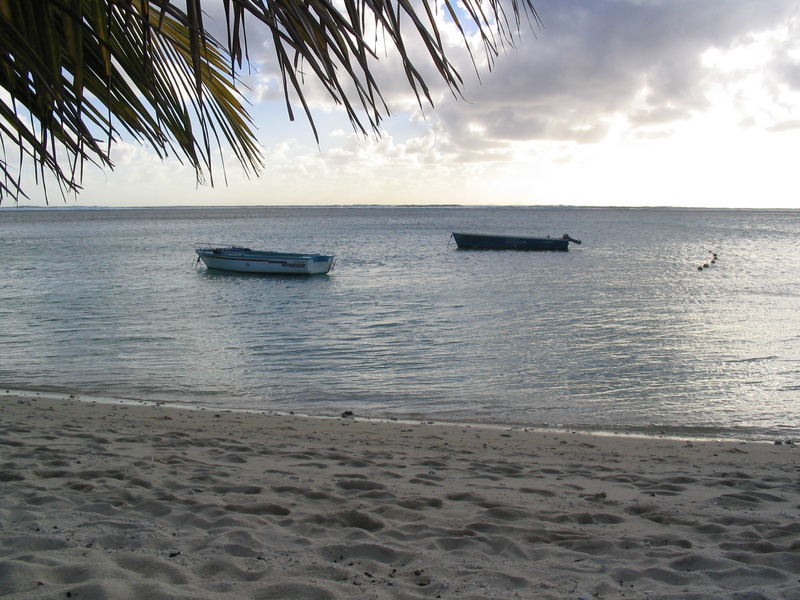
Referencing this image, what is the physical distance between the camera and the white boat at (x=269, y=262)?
1156 inches

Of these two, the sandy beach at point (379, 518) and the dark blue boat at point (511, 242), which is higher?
the dark blue boat at point (511, 242)

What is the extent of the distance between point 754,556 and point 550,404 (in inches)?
257

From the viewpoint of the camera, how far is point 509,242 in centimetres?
4725

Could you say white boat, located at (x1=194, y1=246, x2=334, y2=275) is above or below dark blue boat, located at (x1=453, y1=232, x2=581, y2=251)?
below

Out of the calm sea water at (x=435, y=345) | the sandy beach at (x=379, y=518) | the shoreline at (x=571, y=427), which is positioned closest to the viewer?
the sandy beach at (x=379, y=518)

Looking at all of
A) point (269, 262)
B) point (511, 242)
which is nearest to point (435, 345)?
point (269, 262)

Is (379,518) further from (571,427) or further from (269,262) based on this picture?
(269,262)

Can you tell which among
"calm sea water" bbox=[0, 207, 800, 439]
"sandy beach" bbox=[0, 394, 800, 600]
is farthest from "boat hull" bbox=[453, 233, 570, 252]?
"sandy beach" bbox=[0, 394, 800, 600]

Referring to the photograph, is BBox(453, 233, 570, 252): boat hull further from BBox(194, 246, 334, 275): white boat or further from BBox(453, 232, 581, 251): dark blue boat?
BBox(194, 246, 334, 275): white boat

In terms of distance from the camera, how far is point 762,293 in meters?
25.1

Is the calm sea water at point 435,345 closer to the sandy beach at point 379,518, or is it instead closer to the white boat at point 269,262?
the white boat at point 269,262

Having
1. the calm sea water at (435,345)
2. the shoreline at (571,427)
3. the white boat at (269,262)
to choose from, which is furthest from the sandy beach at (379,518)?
the white boat at (269,262)

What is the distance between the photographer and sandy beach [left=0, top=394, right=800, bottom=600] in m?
3.42

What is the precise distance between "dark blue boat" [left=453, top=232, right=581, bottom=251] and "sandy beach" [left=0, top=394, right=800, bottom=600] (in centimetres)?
3970
